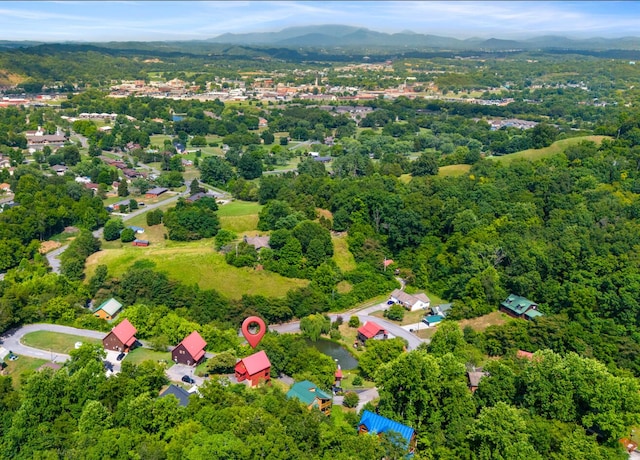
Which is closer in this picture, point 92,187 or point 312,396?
point 312,396

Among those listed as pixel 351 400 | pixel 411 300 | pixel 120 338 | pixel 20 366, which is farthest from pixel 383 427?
pixel 20 366

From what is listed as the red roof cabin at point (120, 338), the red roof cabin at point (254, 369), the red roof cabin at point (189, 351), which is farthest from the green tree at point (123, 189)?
the red roof cabin at point (254, 369)

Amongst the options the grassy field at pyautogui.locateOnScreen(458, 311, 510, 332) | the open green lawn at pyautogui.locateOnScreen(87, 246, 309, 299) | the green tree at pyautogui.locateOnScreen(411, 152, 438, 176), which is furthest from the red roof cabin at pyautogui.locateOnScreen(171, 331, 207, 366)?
the green tree at pyautogui.locateOnScreen(411, 152, 438, 176)

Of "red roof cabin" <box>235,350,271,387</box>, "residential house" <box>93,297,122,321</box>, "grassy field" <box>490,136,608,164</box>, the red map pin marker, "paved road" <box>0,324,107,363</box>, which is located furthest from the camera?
"grassy field" <box>490,136,608,164</box>

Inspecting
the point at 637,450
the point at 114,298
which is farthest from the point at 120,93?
the point at 637,450

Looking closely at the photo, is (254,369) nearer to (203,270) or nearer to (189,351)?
(189,351)

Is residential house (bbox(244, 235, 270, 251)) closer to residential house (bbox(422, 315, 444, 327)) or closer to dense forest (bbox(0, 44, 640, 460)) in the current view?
dense forest (bbox(0, 44, 640, 460))
